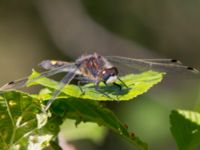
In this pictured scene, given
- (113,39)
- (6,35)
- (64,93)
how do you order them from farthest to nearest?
(6,35), (113,39), (64,93)

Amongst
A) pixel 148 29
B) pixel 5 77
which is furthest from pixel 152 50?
pixel 5 77

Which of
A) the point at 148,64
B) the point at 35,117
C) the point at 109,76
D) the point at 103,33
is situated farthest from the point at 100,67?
the point at 103,33

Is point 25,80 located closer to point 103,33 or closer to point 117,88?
point 117,88

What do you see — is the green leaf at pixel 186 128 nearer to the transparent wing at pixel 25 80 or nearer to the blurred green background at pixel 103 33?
the transparent wing at pixel 25 80

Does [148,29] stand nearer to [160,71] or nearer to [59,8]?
[59,8]

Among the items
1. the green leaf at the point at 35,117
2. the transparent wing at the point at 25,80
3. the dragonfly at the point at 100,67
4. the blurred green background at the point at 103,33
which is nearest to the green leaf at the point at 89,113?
the green leaf at the point at 35,117

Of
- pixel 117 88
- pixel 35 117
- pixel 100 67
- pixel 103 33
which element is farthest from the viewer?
pixel 103 33
